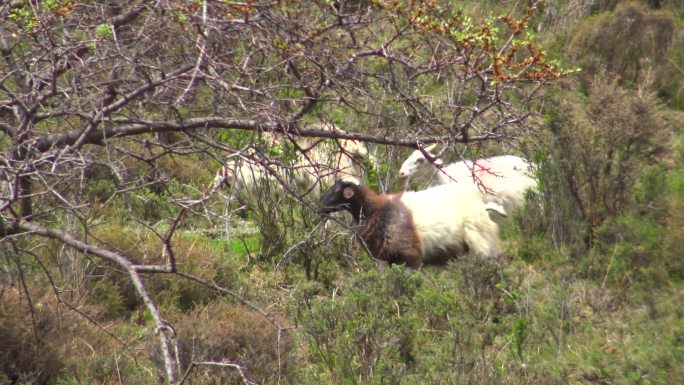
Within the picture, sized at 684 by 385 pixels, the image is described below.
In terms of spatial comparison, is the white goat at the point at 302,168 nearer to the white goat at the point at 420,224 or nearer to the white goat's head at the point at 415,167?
the white goat at the point at 420,224

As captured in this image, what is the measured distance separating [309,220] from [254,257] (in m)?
0.68

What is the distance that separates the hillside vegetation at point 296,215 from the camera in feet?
14.5

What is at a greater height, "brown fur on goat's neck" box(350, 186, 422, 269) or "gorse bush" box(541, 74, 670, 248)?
"gorse bush" box(541, 74, 670, 248)

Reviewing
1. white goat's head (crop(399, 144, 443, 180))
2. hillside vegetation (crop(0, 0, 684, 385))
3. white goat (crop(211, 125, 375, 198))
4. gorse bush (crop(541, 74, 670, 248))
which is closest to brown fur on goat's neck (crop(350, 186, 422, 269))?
hillside vegetation (crop(0, 0, 684, 385))

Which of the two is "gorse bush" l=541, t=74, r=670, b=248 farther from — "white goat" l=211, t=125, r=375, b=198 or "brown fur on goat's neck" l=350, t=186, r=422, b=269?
"white goat" l=211, t=125, r=375, b=198

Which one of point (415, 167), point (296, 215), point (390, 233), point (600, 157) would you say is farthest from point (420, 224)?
point (415, 167)

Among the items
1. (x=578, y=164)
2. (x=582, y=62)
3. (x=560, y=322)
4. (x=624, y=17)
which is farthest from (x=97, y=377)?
(x=624, y=17)

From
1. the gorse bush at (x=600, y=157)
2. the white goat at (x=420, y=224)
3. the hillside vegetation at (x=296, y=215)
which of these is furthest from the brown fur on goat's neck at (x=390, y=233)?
the gorse bush at (x=600, y=157)

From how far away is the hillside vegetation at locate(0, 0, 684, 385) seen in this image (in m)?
4.41

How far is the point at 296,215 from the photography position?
10.1 m

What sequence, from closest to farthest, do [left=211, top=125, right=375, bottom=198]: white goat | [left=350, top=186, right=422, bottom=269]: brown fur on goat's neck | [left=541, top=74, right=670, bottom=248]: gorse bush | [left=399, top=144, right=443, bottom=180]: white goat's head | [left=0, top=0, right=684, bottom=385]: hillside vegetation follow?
1. [left=0, top=0, right=684, bottom=385]: hillside vegetation
2. [left=211, top=125, right=375, bottom=198]: white goat
3. [left=541, top=74, right=670, bottom=248]: gorse bush
4. [left=350, top=186, right=422, bottom=269]: brown fur on goat's neck
5. [left=399, top=144, right=443, bottom=180]: white goat's head

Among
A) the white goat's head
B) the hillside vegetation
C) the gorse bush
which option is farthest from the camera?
the white goat's head

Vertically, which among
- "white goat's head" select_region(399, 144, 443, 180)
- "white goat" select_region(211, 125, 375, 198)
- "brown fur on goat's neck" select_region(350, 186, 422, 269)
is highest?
"white goat" select_region(211, 125, 375, 198)

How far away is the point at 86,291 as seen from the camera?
7387mm
